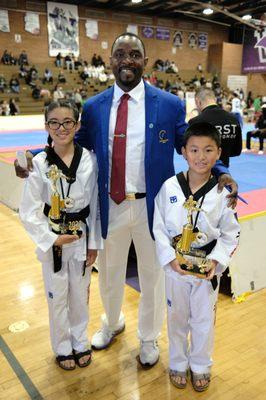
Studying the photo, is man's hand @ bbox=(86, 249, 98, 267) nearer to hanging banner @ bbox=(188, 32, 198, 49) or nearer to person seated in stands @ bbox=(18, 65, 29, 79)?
person seated in stands @ bbox=(18, 65, 29, 79)

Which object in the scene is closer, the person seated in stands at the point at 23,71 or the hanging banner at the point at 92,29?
the person seated in stands at the point at 23,71

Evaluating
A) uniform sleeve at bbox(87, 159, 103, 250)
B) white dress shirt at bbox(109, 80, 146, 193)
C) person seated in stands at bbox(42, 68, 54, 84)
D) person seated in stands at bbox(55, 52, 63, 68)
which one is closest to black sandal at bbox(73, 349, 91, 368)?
uniform sleeve at bbox(87, 159, 103, 250)

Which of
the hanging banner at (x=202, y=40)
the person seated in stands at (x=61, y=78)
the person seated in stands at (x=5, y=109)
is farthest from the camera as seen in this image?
the hanging banner at (x=202, y=40)

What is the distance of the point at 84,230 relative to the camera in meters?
2.20

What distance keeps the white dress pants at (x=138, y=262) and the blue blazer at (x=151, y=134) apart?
79 millimetres

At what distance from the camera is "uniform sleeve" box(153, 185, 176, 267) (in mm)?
1965

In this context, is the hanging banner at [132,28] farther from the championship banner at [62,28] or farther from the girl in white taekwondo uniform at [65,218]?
the girl in white taekwondo uniform at [65,218]

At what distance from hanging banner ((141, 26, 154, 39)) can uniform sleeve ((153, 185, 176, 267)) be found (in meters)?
24.1

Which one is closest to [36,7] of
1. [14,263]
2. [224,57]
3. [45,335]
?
[224,57]

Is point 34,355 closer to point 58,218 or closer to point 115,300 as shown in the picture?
point 115,300

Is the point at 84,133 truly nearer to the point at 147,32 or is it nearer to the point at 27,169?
the point at 27,169

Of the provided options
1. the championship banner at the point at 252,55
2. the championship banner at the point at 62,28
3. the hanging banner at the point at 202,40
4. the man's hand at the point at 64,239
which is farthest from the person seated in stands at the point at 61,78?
the man's hand at the point at 64,239

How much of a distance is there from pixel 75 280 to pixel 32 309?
3.37 feet

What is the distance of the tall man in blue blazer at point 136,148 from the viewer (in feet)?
6.78
